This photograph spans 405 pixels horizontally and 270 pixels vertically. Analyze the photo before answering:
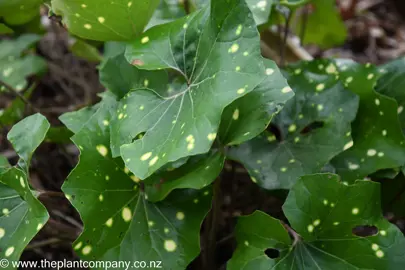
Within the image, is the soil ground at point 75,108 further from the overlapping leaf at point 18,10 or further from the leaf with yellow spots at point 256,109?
the overlapping leaf at point 18,10

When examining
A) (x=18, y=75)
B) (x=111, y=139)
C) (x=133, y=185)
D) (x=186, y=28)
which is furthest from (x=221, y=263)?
(x=18, y=75)

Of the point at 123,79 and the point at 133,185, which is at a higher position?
the point at 123,79

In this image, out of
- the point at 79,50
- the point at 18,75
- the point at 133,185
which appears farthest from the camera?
the point at 18,75

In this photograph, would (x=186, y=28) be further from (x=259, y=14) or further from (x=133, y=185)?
(x=133, y=185)

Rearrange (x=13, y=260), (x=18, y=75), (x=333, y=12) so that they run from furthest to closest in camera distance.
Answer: (x=333, y=12) < (x=18, y=75) < (x=13, y=260)

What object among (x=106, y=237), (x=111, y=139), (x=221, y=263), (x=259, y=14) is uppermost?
(x=259, y=14)

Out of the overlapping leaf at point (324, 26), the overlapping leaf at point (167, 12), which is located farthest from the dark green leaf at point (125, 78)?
the overlapping leaf at point (324, 26)
